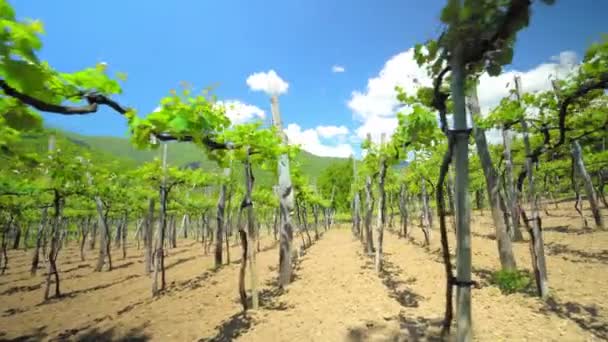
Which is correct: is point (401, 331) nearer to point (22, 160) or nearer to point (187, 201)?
point (22, 160)

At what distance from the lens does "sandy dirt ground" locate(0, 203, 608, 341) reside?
5812 mm

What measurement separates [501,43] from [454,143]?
0.81 m

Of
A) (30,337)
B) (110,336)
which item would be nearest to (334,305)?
(110,336)

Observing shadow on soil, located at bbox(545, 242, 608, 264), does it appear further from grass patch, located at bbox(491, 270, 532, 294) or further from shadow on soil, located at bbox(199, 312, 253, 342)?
shadow on soil, located at bbox(199, 312, 253, 342)

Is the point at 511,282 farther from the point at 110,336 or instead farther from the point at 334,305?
the point at 110,336

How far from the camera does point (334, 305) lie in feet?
24.3

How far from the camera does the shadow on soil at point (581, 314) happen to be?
5.44 m

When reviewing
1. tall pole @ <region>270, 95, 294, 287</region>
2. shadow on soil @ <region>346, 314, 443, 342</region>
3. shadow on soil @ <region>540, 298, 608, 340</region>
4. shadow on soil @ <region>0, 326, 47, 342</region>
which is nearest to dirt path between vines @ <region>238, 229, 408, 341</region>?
shadow on soil @ <region>346, 314, 443, 342</region>

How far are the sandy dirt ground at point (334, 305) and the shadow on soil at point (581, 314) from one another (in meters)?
0.02

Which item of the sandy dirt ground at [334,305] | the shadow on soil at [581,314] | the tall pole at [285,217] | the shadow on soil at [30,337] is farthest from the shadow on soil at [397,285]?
the shadow on soil at [30,337]

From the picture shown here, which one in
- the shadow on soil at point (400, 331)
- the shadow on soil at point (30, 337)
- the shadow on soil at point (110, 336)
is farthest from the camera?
the shadow on soil at point (30, 337)

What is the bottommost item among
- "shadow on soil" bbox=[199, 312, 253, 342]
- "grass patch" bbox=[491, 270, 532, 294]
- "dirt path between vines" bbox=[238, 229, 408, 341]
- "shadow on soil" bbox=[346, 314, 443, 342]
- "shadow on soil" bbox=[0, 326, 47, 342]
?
"shadow on soil" bbox=[0, 326, 47, 342]

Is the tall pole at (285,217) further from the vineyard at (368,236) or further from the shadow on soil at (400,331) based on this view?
the shadow on soil at (400,331)

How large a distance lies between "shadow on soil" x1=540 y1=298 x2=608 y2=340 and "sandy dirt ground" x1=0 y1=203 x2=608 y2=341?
2 cm
